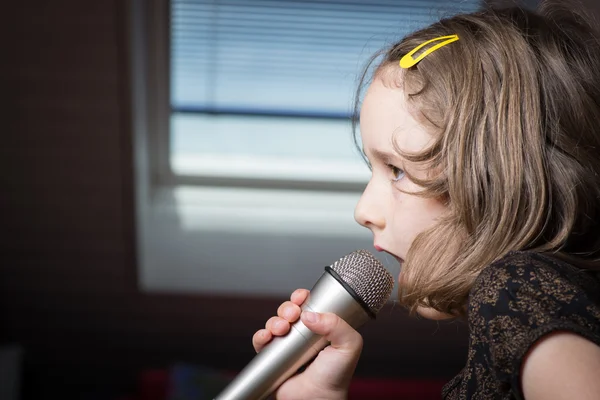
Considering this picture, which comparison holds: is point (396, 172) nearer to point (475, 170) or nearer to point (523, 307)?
point (475, 170)

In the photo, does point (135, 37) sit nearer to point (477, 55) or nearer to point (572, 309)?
point (477, 55)

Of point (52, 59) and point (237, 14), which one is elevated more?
point (237, 14)

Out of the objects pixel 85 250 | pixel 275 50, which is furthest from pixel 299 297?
pixel 85 250

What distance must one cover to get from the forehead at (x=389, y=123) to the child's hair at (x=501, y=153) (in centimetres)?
1

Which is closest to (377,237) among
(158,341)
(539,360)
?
(539,360)

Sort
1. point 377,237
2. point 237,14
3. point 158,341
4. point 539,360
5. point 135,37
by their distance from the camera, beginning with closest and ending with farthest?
point 539,360 < point 377,237 < point 135,37 < point 237,14 < point 158,341

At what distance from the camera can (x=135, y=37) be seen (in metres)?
2.14

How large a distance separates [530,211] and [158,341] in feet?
6.63

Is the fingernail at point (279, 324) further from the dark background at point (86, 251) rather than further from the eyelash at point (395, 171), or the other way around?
the dark background at point (86, 251)

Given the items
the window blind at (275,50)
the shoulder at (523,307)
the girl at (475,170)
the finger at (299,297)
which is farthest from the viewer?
the window blind at (275,50)

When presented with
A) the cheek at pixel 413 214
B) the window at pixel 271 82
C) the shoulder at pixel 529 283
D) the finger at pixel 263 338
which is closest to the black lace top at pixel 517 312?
the shoulder at pixel 529 283

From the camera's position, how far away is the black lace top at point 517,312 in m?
0.66

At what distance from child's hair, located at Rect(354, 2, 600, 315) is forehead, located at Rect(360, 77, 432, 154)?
0.04ft

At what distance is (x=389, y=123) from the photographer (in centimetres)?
87
